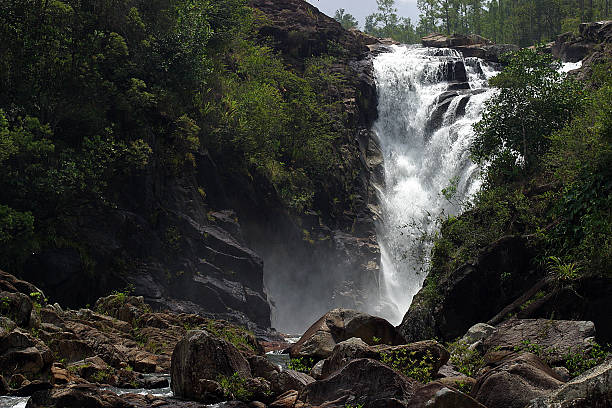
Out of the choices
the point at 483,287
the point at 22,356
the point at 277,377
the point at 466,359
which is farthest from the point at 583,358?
the point at 22,356

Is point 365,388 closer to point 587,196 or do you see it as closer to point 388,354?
point 388,354

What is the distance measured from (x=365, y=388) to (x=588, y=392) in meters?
4.08

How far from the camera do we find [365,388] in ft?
29.8

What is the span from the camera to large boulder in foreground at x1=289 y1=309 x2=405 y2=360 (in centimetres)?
1594

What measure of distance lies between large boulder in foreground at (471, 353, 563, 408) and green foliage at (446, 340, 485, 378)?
346cm

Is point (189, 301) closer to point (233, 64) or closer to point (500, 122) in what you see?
point (500, 122)

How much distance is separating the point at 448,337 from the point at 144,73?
2058cm

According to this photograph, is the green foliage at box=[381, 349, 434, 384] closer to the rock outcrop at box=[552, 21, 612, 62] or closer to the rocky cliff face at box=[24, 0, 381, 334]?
the rocky cliff face at box=[24, 0, 381, 334]

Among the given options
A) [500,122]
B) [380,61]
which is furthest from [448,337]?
[380,61]

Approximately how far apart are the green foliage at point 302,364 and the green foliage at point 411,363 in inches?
136

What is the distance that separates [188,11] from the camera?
32438mm

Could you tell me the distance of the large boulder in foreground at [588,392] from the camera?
5.58m

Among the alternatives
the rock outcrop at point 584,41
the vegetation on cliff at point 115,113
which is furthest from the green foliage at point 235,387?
the rock outcrop at point 584,41

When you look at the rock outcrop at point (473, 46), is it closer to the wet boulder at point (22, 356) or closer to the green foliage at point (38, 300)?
the green foliage at point (38, 300)
